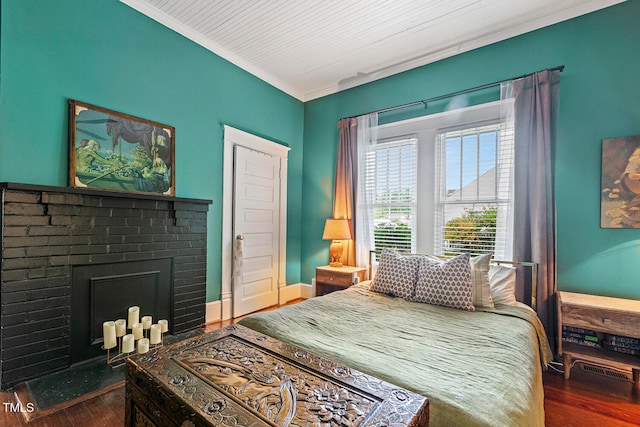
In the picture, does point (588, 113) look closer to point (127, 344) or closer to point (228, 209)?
point (228, 209)

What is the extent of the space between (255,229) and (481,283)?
257 centimetres

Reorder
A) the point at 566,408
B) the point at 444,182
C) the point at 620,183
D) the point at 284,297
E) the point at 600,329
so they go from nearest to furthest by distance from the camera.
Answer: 1. the point at 566,408
2. the point at 600,329
3. the point at 620,183
4. the point at 444,182
5. the point at 284,297

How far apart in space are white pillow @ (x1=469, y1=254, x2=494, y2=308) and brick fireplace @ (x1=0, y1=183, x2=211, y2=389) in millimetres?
2595

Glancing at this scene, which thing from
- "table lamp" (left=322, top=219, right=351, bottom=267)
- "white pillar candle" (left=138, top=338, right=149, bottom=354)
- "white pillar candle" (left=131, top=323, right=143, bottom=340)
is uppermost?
"table lamp" (left=322, top=219, right=351, bottom=267)

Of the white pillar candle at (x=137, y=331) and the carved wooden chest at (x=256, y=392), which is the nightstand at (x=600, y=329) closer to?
the carved wooden chest at (x=256, y=392)

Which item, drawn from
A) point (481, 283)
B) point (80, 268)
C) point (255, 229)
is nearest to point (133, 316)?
point (80, 268)

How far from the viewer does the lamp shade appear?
3.50 metres

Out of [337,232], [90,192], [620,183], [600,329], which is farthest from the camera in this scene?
[337,232]

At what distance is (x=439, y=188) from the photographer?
320 cm

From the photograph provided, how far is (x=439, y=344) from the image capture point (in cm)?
153

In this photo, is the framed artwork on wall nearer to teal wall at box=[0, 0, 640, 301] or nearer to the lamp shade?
teal wall at box=[0, 0, 640, 301]

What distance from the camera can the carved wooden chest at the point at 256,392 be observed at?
866 mm

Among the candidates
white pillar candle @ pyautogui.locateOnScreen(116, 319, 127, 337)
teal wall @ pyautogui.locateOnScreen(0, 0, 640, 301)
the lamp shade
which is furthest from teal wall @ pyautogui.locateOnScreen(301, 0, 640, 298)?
white pillar candle @ pyautogui.locateOnScreen(116, 319, 127, 337)

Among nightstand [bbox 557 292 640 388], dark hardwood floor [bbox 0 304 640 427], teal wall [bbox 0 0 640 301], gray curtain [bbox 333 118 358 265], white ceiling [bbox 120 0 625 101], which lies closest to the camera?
dark hardwood floor [bbox 0 304 640 427]
